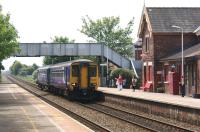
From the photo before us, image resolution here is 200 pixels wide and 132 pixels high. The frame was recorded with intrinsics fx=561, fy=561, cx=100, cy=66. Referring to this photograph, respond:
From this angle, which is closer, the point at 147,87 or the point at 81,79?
the point at 81,79

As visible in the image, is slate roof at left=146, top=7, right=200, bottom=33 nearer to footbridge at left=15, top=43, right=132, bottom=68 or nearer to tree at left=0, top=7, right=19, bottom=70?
tree at left=0, top=7, right=19, bottom=70

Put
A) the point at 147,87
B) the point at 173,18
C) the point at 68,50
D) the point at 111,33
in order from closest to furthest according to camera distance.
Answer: the point at 147,87
the point at 173,18
the point at 68,50
the point at 111,33

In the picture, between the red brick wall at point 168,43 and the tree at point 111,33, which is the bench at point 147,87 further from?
the tree at point 111,33

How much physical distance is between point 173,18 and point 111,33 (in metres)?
69.6

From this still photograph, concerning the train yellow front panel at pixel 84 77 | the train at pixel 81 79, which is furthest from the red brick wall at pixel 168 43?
the train yellow front panel at pixel 84 77

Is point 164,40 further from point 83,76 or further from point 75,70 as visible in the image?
point 75,70

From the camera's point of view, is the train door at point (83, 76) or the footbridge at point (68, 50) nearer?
the train door at point (83, 76)

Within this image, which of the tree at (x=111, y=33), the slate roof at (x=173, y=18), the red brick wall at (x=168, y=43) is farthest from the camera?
the tree at (x=111, y=33)

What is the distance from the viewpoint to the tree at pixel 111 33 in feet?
387

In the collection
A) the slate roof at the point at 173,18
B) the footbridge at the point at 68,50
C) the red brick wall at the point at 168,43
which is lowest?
the red brick wall at the point at 168,43

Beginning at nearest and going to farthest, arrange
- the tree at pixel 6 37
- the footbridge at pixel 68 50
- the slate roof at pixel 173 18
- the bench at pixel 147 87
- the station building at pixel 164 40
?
the tree at pixel 6 37 → the station building at pixel 164 40 → the slate roof at pixel 173 18 → the bench at pixel 147 87 → the footbridge at pixel 68 50

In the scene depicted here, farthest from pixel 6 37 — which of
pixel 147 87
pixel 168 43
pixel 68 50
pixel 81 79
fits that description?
pixel 68 50

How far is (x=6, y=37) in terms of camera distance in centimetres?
4656

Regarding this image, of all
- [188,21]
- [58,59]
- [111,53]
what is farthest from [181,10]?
[58,59]
